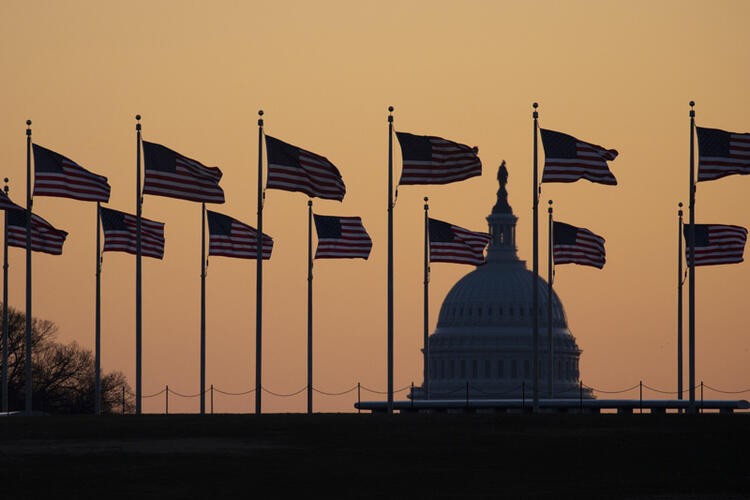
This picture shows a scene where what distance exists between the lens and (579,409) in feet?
304

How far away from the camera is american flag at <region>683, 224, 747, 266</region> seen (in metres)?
84.6

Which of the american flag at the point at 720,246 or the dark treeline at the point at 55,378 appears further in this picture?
the dark treeline at the point at 55,378

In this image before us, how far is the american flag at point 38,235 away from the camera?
84.2 meters

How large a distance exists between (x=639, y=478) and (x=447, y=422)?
13934 millimetres

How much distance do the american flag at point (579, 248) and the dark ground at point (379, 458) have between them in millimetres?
33155

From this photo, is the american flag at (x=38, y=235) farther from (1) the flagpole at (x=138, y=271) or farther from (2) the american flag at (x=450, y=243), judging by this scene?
(2) the american flag at (x=450, y=243)

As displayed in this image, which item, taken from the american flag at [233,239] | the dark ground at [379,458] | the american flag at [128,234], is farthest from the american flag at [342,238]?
the dark ground at [379,458]

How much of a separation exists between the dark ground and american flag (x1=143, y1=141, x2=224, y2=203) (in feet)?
48.5

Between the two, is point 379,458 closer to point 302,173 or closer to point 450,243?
point 302,173

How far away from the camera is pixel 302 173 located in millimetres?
77125

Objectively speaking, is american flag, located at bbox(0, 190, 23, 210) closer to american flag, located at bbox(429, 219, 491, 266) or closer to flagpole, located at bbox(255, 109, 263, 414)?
flagpole, located at bbox(255, 109, 263, 414)

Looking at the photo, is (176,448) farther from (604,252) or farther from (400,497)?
(604,252)

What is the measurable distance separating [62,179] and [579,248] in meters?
26.9

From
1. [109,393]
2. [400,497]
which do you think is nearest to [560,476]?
[400,497]
